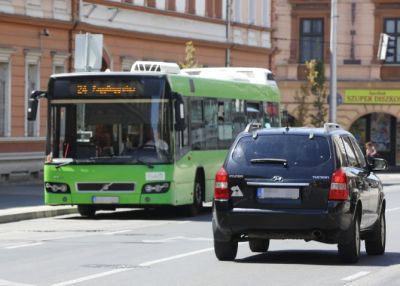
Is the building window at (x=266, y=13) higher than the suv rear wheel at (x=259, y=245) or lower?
higher

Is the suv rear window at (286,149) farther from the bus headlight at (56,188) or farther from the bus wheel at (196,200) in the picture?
the bus wheel at (196,200)

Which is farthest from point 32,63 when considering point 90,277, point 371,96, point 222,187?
point 371,96

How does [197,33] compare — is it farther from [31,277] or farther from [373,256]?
[31,277]

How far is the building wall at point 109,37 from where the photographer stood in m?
40.5

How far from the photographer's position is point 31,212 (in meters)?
27.1

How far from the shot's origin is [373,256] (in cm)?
1822

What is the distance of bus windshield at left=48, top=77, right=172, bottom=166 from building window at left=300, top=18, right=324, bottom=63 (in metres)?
48.2

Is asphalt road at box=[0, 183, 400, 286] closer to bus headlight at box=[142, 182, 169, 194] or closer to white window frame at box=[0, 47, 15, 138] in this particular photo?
bus headlight at box=[142, 182, 169, 194]

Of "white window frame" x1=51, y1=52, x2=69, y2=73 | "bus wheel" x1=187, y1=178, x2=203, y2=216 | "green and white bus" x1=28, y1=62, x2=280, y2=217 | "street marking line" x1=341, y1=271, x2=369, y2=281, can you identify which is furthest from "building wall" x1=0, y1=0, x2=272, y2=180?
"street marking line" x1=341, y1=271, x2=369, y2=281

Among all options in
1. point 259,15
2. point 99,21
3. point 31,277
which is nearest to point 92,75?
point 31,277

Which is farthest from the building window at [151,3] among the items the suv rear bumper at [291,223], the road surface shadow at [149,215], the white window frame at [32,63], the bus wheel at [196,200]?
the suv rear bumper at [291,223]

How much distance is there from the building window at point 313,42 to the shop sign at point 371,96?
268 centimetres

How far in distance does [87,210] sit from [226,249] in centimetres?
1110

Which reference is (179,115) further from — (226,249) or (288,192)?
(288,192)
